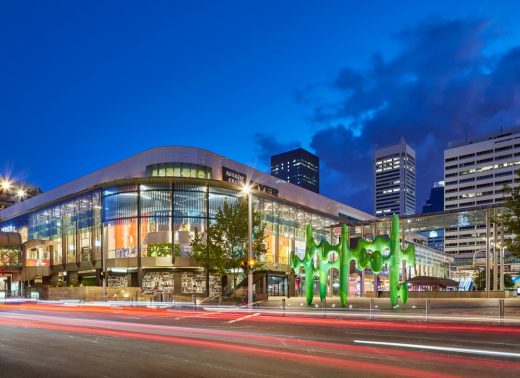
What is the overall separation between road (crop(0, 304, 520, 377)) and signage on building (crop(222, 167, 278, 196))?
54886 millimetres

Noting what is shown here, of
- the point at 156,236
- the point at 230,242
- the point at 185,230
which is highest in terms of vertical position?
the point at 185,230

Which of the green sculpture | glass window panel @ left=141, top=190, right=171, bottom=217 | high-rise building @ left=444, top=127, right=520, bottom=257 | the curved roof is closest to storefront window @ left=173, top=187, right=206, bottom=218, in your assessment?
glass window panel @ left=141, top=190, right=171, bottom=217

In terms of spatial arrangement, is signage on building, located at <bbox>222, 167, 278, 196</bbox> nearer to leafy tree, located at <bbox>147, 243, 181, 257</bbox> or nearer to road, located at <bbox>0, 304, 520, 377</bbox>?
leafy tree, located at <bbox>147, 243, 181, 257</bbox>

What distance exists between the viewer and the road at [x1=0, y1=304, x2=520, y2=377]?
39.4 feet

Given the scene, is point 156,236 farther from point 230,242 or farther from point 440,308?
point 440,308

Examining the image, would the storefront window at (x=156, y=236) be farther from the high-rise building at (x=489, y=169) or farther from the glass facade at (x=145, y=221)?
the high-rise building at (x=489, y=169)

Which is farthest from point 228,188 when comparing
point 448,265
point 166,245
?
point 448,265

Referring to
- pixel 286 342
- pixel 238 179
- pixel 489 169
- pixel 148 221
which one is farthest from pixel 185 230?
pixel 489 169

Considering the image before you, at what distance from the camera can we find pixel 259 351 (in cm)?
1519

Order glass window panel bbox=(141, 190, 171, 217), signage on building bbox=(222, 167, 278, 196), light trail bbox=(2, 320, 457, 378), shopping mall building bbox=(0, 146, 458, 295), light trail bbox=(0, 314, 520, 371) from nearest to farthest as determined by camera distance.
Answer: 1. light trail bbox=(2, 320, 457, 378)
2. light trail bbox=(0, 314, 520, 371)
3. shopping mall building bbox=(0, 146, 458, 295)
4. glass window panel bbox=(141, 190, 171, 217)
5. signage on building bbox=(222, 167, 278, 196)

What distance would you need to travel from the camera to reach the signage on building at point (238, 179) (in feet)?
259

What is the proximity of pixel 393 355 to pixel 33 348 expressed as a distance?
1053 centimetres

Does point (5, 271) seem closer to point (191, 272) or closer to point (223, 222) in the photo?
point (191, 272)

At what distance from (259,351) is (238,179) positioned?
66226 mm
